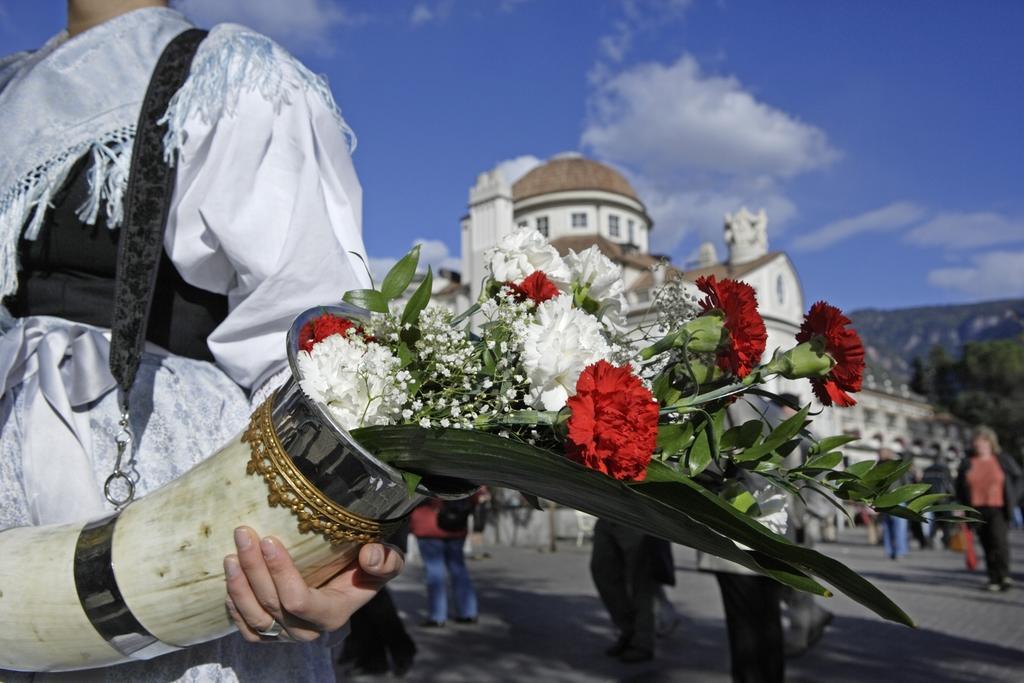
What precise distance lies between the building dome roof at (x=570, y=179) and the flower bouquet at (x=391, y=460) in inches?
2042

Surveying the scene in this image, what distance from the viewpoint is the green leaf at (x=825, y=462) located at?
1190mm

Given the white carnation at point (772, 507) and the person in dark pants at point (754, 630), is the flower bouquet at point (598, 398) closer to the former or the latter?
the white carnation at point (772, 507)

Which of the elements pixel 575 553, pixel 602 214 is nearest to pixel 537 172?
pixel 602 214

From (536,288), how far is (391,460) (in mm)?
340

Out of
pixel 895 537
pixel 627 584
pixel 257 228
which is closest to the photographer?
pixel 257 228

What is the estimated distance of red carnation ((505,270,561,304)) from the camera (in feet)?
4.22

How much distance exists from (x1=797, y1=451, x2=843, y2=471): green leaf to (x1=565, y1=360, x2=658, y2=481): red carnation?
0.26 meters

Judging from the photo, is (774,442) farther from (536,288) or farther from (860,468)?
(536,288)

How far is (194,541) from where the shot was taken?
114 cm

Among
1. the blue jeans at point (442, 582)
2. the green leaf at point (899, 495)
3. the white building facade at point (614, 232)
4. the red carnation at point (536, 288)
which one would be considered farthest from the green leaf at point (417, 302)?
the white building facade at point (614, 232)

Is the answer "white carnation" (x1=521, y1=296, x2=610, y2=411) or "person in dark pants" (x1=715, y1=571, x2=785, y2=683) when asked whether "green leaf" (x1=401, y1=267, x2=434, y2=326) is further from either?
"person in dark pants" (x1=715, y1=571, x2=785, y2=683)

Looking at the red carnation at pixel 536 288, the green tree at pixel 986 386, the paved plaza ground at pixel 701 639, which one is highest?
the green tree at pixel 986 386

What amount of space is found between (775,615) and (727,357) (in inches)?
141

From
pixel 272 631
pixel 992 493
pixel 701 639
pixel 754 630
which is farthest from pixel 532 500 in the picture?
pixel 992 493
